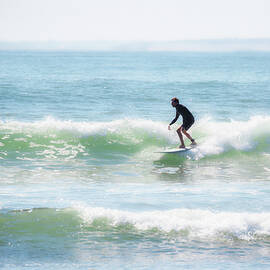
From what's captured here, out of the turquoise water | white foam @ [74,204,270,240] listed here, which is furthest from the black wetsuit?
white foam @ [74,204,270,240]

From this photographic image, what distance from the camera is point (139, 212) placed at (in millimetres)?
9383

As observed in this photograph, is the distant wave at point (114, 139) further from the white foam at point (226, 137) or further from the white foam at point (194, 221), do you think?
the white foam at point (194, 221)

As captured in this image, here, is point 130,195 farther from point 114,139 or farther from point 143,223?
point 114,139

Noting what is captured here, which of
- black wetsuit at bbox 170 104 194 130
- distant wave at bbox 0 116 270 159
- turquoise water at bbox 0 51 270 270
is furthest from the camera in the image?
distant wave at bbox 0 116 270 159

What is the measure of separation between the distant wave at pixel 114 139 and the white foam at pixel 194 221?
20.5 ft

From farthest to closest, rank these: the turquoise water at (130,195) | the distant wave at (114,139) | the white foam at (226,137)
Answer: the distant wave at (114,139)
the white foam at (226,137)
the turquoise water at (130,195)

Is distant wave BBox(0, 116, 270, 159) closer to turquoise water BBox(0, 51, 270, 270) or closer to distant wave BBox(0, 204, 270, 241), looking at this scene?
turquoise water BBox(0, 51, 270, 270)

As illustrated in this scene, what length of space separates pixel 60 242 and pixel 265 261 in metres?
3.18

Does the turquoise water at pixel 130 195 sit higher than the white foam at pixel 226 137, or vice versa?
the white foam at pixel 226 137

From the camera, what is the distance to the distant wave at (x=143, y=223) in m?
8.52

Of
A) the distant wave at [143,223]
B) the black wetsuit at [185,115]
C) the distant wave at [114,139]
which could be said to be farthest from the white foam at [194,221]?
the distant wave at [114,139]

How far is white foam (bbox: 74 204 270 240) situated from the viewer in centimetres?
855

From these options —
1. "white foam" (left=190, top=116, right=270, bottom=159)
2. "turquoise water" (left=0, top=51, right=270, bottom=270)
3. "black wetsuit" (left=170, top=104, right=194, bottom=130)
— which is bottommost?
"turquoise water" (left=0, top=51, right=270, bottom=270)

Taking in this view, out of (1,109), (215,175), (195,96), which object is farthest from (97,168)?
(195,96)
